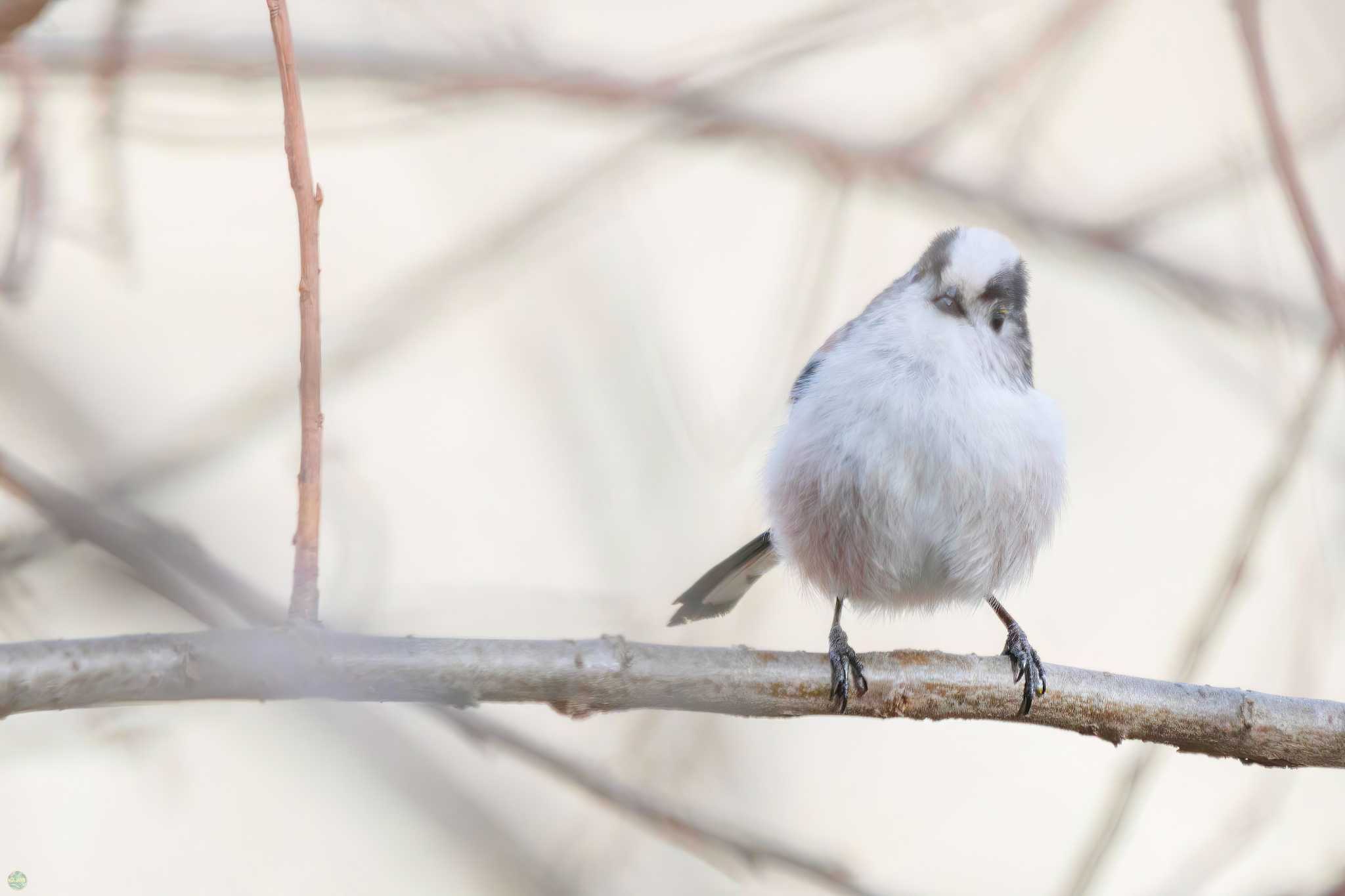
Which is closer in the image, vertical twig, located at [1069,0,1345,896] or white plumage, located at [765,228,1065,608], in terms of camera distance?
vertical twig, located at [1069,0,1345,896]

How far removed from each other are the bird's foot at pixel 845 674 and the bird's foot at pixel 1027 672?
221 mm

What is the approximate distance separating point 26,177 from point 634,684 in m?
0.99

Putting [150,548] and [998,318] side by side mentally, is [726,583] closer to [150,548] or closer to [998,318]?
[998,318]

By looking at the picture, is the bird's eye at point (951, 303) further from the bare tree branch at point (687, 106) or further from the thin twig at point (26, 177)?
the thin twig at point (26, 177)

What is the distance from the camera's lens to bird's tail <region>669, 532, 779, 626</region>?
2150mm

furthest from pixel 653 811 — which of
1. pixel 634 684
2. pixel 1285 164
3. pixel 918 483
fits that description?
pixel 918 483

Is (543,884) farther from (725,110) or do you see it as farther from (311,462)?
(725,110)

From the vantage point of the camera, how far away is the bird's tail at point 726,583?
215 cm

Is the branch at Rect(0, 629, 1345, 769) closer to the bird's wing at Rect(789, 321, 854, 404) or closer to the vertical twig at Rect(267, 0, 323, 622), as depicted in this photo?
the vertical twig at Rect(267, 0, 323, 622)

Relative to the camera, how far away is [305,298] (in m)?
1.02

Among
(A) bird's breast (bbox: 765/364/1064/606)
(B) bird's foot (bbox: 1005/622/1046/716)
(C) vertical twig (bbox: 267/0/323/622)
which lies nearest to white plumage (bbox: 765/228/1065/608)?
(A) bird's breast (bbox: 765/364/1064/606)

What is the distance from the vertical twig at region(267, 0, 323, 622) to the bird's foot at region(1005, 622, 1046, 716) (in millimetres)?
A: 1025

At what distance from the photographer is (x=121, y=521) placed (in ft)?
3.23

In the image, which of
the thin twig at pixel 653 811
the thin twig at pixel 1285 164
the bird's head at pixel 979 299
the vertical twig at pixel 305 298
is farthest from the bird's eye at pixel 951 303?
the vertical twig at pixel 305 298
